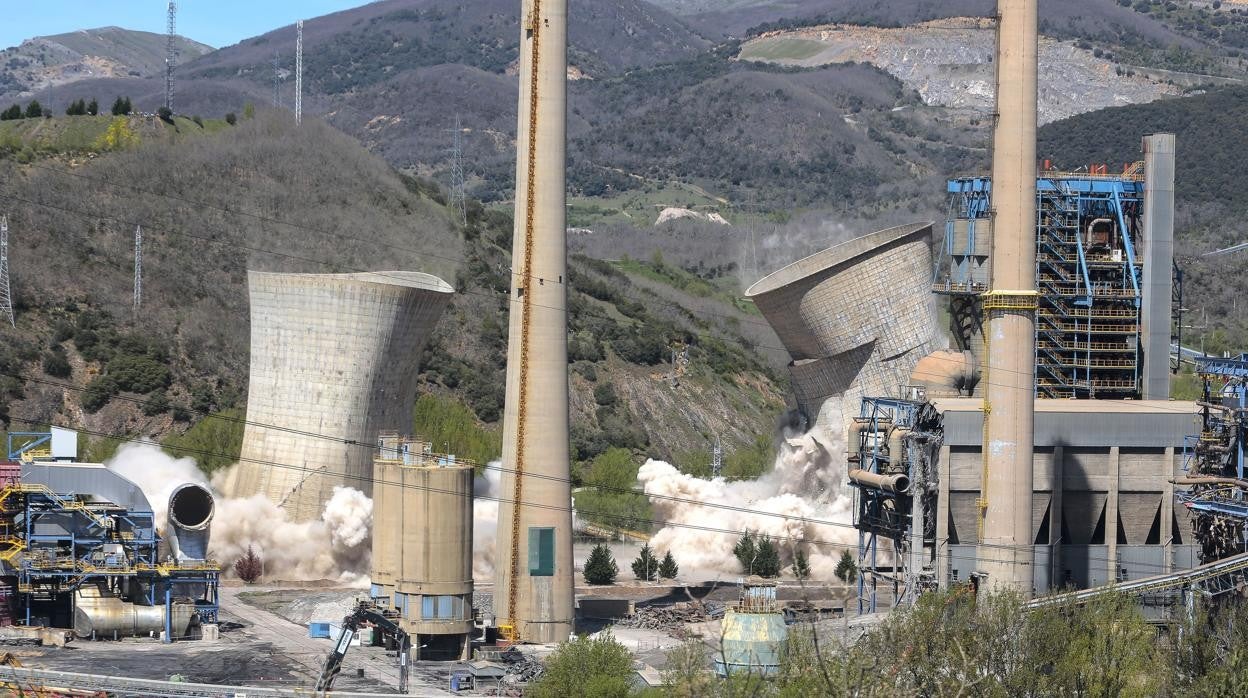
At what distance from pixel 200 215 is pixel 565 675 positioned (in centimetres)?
8061

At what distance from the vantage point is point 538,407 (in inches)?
2340

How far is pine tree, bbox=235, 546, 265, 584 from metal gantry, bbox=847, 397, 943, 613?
852 inches

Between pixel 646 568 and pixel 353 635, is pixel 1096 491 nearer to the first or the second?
pixel 646 568

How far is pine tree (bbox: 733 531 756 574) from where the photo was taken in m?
76.7

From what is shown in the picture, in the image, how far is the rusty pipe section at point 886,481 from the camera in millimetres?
Answer: 58438

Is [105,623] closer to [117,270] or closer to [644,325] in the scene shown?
[117,270]

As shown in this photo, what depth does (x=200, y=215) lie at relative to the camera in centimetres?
12181

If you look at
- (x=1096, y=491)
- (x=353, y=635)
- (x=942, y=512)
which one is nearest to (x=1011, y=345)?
(x=942, y=512)

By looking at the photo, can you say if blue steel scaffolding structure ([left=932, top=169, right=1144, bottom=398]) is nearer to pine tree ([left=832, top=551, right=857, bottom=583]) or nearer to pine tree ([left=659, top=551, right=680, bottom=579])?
pine tree ([left=832, top=551, right=857, bottom=583])

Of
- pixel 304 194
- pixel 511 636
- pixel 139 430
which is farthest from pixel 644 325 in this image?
pixel 511 636

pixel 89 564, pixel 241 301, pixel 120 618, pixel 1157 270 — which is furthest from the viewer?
pixel 241 301

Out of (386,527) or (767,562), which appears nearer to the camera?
(386,527)

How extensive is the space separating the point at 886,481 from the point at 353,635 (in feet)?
53.8

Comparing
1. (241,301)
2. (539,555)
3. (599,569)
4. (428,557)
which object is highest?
(241,301)
